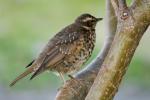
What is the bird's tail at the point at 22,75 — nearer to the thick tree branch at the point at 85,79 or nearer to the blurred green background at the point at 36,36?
the thick tree branch at the point at 85,79

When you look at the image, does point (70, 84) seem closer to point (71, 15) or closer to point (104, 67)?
point (104, 67)

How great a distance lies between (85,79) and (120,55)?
614 mm

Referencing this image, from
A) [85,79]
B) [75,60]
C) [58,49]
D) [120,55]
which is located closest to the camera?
[120,55]

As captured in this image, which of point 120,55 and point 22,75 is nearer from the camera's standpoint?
point 120,55

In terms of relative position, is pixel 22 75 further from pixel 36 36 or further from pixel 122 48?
pixel 36 36

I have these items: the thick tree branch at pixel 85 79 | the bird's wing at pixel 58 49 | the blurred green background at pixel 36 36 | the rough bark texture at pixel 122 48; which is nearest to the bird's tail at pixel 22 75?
the bird's wing at pixel 58 49

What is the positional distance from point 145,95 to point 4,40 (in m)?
1.61

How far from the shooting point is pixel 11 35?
24.6 feet

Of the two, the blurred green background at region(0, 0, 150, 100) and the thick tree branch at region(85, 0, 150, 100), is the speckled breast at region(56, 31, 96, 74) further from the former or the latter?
the blurred green background at region(0, 0, 150, 100)

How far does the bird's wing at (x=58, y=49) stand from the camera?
404cm

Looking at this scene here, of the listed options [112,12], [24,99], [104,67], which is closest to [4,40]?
[24,99]

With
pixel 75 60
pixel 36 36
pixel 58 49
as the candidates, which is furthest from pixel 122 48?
pixel 36 36

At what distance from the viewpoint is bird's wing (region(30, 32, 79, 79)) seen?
13.3ft

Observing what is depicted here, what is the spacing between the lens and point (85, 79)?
110 inches
